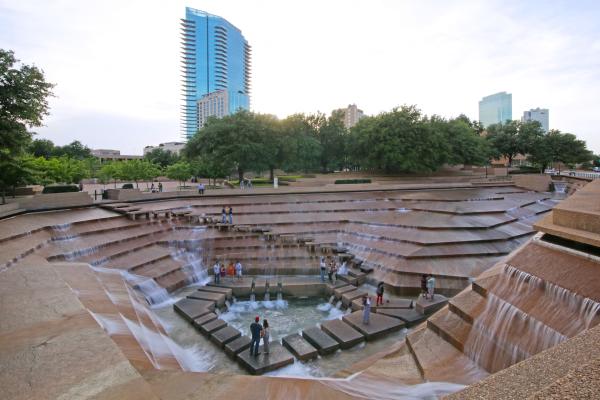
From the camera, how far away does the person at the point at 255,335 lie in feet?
33.3

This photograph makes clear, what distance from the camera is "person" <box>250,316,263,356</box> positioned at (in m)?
10.2

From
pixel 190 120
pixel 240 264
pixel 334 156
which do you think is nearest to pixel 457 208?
pixel 240 264

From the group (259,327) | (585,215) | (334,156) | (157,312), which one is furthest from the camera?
(334,156)

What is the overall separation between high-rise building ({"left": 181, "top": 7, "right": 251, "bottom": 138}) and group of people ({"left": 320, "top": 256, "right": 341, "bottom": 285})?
143562 mm

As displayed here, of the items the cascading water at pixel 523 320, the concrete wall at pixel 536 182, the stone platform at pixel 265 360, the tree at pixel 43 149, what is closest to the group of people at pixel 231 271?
the stone platform at pixel 265 360

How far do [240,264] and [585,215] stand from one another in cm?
1383

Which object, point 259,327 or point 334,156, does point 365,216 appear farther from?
point 334,156

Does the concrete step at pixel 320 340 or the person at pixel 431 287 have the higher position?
the person at pixel 431 287

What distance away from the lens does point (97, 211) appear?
22.0 meters

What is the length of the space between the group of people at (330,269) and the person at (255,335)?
660 centimetres

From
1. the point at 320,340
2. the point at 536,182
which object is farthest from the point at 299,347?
the point at 536,182

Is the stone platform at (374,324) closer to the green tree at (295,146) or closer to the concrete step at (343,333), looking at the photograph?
the concrete step at (343,333)

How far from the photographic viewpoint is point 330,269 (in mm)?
16781

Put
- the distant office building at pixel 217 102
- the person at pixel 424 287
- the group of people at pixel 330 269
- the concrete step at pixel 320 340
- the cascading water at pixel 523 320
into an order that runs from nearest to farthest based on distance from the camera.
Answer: the cascading water at pixel 523 320 → the concrete step at pixel 320 340 → the person at pixel 424 287 → the group of people at pixel 330 269 → the distant office building at pixel 217 102
